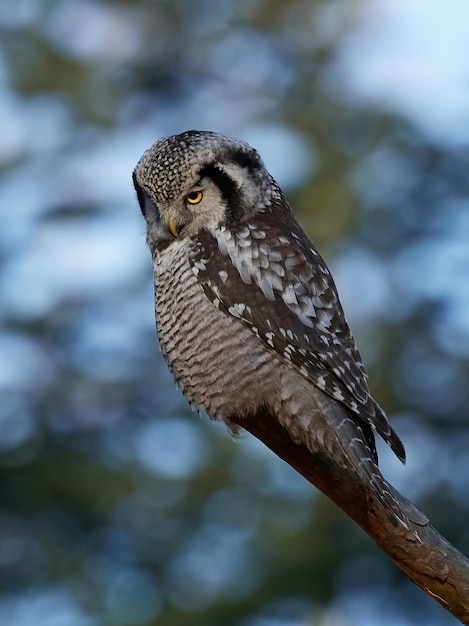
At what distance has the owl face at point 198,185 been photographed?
12.8 feet

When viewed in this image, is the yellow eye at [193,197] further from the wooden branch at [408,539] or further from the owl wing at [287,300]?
the wooden branch at [408,539]

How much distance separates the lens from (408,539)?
3221 millimetres

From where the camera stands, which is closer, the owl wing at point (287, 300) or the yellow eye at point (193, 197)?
the owl wing at point (287, 300)

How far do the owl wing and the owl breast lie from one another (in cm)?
4

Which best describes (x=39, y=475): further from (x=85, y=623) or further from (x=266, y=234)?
(x=266, y=234)

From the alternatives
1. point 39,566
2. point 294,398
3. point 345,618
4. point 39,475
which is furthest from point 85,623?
point 294,398

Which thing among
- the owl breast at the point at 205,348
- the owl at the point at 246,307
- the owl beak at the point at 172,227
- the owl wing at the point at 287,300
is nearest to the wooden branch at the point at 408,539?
the owl at the point at 246,307

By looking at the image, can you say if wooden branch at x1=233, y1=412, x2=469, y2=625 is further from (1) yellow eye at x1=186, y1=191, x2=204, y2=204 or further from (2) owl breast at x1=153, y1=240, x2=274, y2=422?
(1) yellow eye at x1=186, y1=191, x2=204, y2=204

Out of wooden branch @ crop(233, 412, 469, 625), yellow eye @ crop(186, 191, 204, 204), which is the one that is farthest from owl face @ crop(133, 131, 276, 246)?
wooden branch @ crop(233, 412, 469, 625)

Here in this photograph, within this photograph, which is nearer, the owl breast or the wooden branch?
the wooden branch

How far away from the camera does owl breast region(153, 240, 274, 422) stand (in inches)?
143

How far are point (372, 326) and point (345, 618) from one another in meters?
2.68

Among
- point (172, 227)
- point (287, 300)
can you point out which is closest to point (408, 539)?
point (287, 300)

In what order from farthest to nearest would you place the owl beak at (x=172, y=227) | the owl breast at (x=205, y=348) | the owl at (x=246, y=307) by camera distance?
the owl beak at (x=172, y=227)
the owl breast at (x=205, y=348)
the owl at (x=246, y=307)
